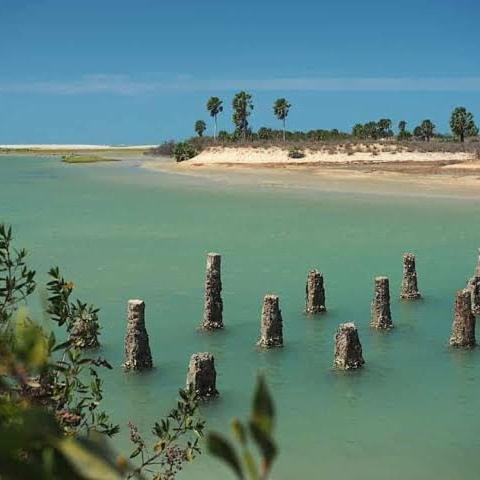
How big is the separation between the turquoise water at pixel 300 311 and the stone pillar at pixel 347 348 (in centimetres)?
23

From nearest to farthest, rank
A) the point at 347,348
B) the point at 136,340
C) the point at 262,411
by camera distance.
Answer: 1. the point at 262,411
2. the point at 347,348
3. the point at 136,340

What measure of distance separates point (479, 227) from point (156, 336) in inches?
783

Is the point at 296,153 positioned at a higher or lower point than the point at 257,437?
lower

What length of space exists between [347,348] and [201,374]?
123 inches

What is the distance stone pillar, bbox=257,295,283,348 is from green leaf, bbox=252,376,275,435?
15.8 m

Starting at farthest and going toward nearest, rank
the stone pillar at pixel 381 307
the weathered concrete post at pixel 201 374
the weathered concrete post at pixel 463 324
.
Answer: the stone pillar at pixel 381 307 → the weathered concrete post at pixel 463 324 → the weathered concrete post at pixel 201 374

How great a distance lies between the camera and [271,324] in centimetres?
1738

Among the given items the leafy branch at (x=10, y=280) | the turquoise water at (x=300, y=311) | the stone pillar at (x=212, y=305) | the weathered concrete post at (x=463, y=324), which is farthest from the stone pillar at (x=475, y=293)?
the leafy branch at (x=10, y=280)

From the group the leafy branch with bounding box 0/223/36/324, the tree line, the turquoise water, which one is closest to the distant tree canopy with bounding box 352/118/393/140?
the tree line

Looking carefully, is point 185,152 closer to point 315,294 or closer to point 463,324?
point 315,294

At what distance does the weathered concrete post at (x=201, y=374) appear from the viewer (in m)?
14.1

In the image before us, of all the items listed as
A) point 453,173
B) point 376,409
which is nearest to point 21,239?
point 376,409

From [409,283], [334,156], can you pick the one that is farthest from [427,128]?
[409,283]

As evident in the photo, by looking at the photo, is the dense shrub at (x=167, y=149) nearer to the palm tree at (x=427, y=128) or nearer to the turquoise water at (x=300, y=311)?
the palm tree at (x=427, y=128)
